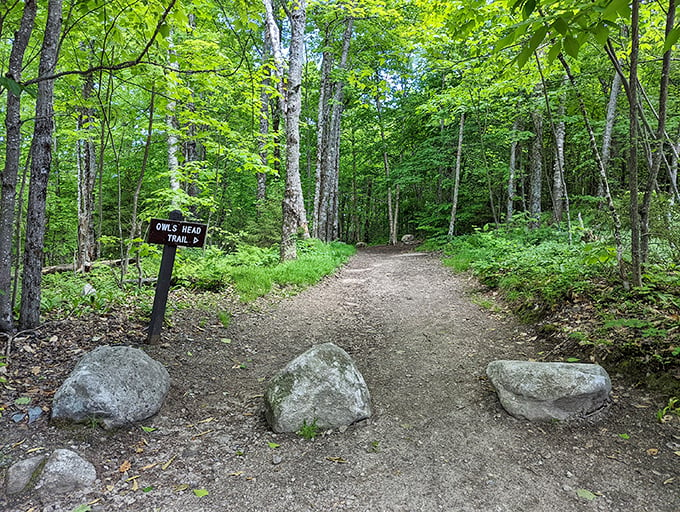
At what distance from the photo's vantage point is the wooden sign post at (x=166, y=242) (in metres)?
4.16

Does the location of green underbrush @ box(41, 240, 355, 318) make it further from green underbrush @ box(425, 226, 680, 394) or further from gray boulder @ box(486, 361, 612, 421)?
gray boulder @ box(486, 361, 612, 421)

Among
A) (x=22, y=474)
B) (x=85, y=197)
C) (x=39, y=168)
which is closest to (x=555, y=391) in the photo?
(x=22, y=474)

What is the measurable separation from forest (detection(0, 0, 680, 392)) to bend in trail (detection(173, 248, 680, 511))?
117 centimetres

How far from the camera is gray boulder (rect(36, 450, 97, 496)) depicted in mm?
2357

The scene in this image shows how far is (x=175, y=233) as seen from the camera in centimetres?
424

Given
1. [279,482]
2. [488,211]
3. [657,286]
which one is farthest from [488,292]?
[488,211]

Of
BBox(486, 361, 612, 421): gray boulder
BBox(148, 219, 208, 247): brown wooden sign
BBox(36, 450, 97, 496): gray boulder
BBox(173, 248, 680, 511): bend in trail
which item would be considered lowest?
BBox(173, 248, 680, 511): bend in trail

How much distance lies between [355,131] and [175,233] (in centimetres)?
2046

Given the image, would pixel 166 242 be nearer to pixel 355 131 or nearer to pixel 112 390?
pixel 112 390

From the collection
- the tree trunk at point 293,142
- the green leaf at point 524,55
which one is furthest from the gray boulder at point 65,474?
the tree trunk at point 293,142

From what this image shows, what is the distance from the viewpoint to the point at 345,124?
2319 cm

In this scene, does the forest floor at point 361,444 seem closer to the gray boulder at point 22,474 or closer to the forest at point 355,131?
the gray boulder at point 22,474

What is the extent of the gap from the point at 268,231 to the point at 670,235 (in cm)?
982

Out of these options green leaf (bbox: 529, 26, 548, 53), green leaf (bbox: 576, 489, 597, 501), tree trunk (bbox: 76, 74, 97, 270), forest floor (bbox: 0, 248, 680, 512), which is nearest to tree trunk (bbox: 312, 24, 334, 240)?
tree trunk (bbox: 76, 74, 97, 270)
